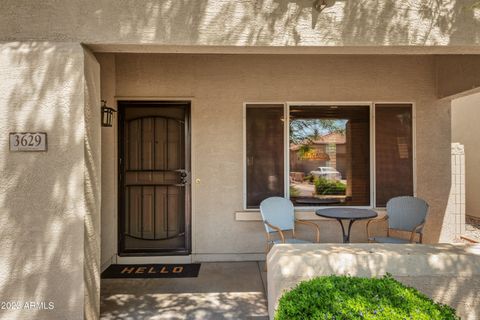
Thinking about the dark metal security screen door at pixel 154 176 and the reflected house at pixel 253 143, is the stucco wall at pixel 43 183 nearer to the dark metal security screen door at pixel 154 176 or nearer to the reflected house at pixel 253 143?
the reflected house at pixel 253 143

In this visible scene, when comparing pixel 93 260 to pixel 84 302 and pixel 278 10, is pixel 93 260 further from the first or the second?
pixel 278 10

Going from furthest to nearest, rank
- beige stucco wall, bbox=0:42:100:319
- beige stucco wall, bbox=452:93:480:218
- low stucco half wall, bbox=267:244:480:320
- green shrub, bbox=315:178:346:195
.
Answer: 1. beige stucco wall, bbox=452:93:480:218
2. green shrub, bbox=315:178:346:195
3. beige stucco wall, bbox=0:42:100:319
4. low stucco half wall, bbox=267:244:480:320

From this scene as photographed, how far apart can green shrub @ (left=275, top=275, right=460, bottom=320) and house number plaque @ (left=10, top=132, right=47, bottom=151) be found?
2.46 m

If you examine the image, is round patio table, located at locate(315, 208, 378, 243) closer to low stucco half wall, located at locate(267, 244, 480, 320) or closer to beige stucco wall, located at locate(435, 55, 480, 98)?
low stucco half wall, located at locate(267, 244, 480, 320)

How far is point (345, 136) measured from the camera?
17.0ft

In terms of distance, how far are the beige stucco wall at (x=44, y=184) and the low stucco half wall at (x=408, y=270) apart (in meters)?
1.86

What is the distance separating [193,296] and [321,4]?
3.38 m

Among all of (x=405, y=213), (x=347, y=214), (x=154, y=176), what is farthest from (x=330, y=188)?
(x=154, y=176)

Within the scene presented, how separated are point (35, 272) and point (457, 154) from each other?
241 inches

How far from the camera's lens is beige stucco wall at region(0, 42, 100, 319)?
2951 mm

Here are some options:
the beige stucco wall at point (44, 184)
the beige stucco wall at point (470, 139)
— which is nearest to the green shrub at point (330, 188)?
the beige stucco wall at point (44, 184)

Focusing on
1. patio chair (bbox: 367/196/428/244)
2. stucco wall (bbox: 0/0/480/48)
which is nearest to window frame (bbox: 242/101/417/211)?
patio chair (bbox: 367/196/428/244)

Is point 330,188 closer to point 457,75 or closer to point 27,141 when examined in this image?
point 457,75

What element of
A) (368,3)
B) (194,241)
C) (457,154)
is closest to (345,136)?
(457,154)
